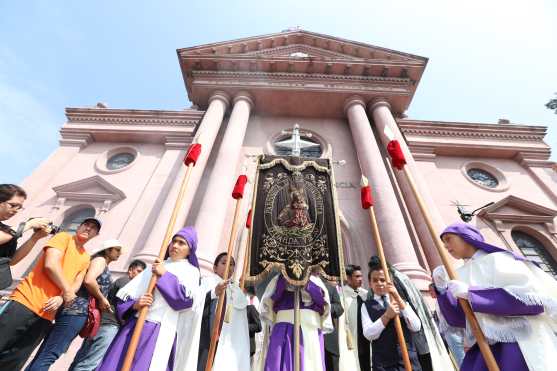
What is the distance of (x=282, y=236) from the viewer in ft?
13.0

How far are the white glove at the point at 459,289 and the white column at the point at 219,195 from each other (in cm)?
530

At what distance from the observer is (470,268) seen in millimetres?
2348

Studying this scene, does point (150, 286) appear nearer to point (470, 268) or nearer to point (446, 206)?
point (470, 268)

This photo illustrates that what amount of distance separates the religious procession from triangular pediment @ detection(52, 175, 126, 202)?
0.22 ft

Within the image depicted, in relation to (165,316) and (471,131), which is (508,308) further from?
(471,131)

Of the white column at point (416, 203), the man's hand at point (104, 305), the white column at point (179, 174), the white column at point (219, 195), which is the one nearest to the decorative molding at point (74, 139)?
the white column at point (179, 174)

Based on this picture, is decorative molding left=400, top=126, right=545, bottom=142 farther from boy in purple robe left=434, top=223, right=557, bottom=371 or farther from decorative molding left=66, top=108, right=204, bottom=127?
boy in purple robe left=434, top=223, right=557, bottom=371

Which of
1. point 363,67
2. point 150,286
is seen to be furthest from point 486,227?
point 150,286

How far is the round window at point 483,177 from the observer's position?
10637 mm

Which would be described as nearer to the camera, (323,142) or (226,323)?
(226,323)

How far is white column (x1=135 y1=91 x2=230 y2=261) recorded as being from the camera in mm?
6966

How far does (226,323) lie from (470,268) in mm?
2604

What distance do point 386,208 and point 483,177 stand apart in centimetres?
636

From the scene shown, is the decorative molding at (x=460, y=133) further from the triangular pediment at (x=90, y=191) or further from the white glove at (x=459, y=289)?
the triangular pediment at (x=90, y=191)
